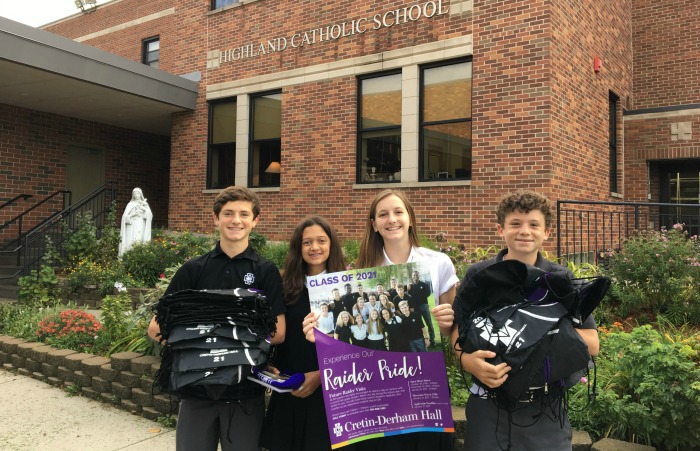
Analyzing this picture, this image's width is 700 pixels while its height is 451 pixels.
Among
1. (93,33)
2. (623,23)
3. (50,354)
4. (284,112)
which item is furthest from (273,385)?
(93,33)

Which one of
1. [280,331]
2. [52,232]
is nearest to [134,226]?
[52,232]

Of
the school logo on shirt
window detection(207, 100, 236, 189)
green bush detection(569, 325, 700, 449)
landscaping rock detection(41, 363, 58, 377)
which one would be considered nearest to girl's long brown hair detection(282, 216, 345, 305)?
the school logo on shirt

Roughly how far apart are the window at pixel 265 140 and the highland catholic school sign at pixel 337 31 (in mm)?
989

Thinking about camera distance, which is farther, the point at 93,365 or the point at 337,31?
the point at 337,31

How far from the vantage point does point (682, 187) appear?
36.2 feet

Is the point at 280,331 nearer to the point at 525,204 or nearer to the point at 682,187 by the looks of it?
the point at 525,204

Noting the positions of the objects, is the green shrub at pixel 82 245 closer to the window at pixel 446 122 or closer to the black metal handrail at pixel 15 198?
the black metal handrail at pixel 15 198

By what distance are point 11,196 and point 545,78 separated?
11.9 metres

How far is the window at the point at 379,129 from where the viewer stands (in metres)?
9.23

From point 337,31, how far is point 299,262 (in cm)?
811

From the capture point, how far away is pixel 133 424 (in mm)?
4355

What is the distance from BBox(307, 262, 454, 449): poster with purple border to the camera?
2.14 metres

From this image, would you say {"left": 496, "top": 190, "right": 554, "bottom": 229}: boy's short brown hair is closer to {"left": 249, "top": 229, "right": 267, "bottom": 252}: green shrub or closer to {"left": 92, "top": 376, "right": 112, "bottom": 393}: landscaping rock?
{"left": 92, "top": 376, "right": 112, "bottom": 393}: landscaping rock

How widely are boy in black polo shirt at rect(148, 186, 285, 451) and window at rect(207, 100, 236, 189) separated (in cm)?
935
